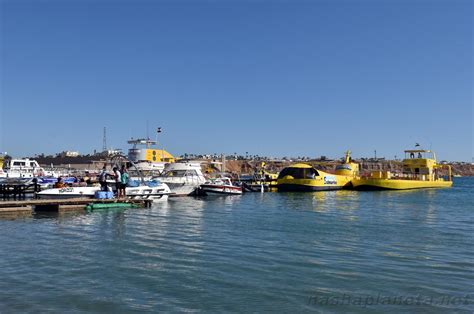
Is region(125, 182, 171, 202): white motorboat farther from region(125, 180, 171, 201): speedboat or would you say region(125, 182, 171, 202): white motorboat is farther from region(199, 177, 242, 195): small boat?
region(199, 177, 242, 195): small boat

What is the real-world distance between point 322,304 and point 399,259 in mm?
6477

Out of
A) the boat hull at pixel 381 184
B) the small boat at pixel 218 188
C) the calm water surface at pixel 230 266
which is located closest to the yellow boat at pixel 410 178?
the boat hull at pixel 381 184

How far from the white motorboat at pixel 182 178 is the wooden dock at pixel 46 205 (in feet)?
46.6

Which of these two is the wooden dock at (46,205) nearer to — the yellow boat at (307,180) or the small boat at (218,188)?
the small boat at (218,188)

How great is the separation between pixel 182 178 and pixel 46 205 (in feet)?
62.1

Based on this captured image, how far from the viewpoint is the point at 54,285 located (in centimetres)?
1276

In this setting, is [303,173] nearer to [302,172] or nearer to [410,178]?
[302,172]

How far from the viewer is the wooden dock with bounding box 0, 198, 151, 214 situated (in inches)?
1117

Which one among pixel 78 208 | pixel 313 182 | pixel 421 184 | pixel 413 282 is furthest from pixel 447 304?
pixel 421 184

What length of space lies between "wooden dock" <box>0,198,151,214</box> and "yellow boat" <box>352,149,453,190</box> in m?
43.9

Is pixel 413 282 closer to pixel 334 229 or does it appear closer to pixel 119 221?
pixel 334 229

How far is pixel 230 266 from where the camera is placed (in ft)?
50.0

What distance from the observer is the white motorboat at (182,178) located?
153 feet

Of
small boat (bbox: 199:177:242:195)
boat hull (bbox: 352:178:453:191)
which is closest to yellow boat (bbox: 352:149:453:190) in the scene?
boat hull (bbox: 352:178:453:191)
